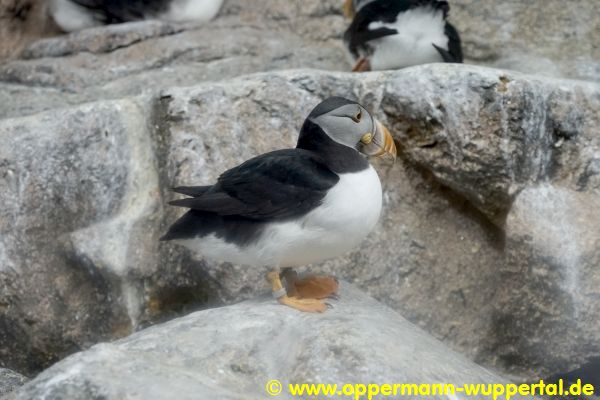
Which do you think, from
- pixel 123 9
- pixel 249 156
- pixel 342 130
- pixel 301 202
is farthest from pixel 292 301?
pixel 123 9

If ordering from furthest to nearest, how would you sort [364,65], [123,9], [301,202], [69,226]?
[123,9] → [364,65] → [69,226] → [301,202]

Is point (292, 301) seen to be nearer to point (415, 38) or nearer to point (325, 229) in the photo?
point (325, 229)

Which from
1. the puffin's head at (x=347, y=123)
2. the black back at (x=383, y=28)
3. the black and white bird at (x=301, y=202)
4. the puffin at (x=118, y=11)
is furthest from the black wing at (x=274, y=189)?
the puffin at (x=118, y=11)

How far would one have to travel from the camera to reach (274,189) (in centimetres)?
320

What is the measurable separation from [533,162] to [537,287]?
0.49m

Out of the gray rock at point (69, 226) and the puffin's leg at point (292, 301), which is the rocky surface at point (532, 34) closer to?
the gray rock at point (69, 226)

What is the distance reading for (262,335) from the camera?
300 cm

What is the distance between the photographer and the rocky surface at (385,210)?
3.86 m

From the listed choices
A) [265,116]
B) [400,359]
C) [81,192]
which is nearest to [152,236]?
[81,192]

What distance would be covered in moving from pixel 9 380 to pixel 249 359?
1141mm

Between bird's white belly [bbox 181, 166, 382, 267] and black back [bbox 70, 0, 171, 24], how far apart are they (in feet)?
9.12

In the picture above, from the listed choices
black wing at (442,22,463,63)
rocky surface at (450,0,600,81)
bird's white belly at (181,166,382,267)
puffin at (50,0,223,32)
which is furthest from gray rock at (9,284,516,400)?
puffin at (50,0,223,32)

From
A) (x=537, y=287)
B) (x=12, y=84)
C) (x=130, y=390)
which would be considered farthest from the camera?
(x=12, y=84)

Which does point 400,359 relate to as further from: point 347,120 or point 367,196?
point 347,120
